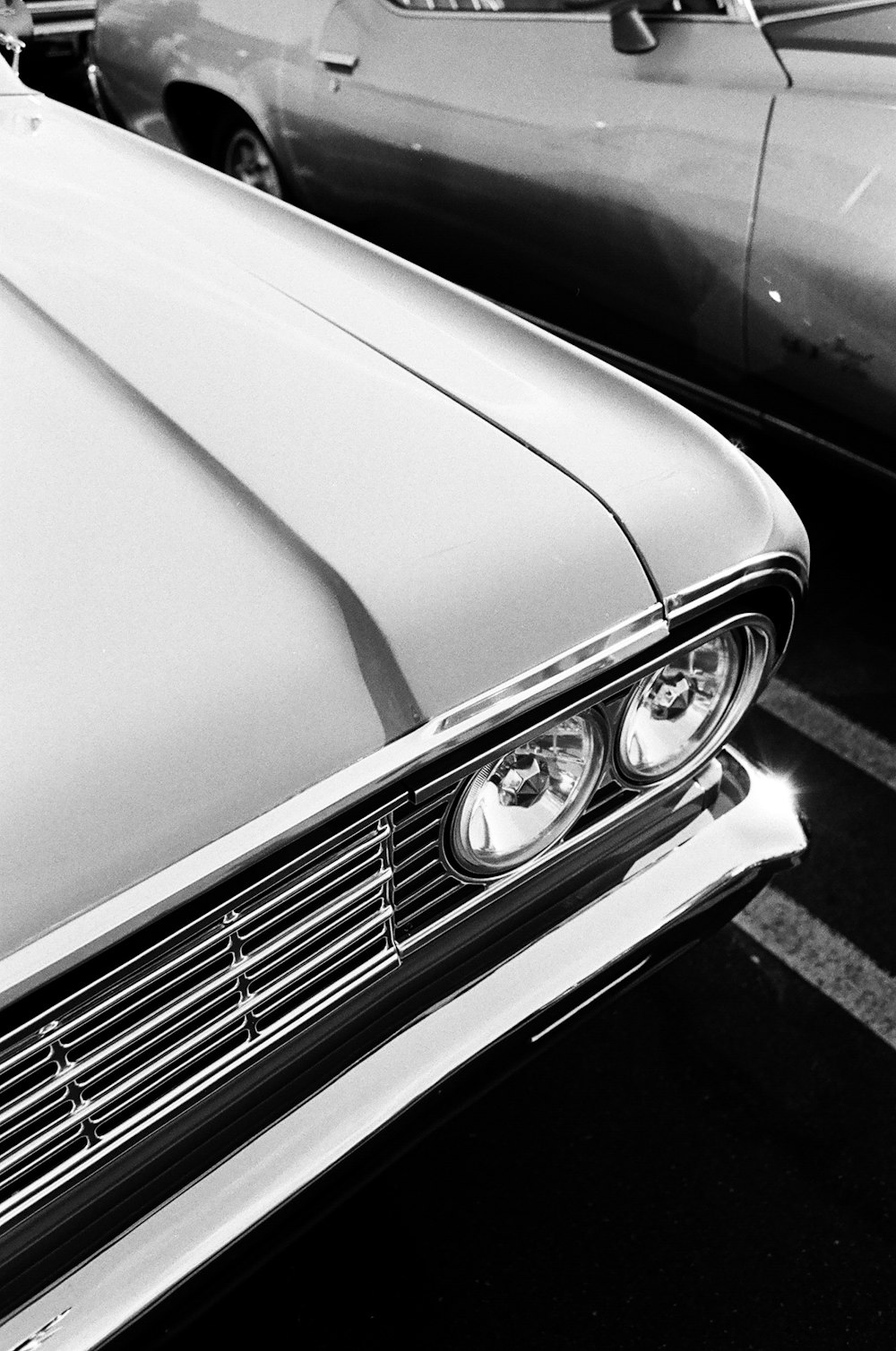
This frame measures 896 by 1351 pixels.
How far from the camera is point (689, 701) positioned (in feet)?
4.28

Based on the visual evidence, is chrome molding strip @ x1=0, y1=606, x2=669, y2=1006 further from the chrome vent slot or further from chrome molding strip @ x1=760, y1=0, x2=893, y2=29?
chrome molding strip @ x1=760, y1=0, x2=893, y2=29

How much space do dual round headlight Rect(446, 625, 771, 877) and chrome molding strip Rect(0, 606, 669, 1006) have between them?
0.23ft

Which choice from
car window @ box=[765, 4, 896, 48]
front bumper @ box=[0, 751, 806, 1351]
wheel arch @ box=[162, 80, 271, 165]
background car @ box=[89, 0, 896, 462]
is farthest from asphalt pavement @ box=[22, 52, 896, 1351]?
wheel arch @ box=[162, 80, 271, 165]

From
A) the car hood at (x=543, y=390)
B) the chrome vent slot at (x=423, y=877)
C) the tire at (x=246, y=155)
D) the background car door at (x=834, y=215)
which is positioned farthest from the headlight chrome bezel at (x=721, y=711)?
the tire at (x=246, y=155)

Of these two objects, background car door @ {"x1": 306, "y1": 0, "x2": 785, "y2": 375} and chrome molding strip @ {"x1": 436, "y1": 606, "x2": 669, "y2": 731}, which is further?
background car door @ {"x1": 306, "y1": 0, "x2": 785, "y2": 375}

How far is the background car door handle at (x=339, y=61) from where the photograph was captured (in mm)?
3184

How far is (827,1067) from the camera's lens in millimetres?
1825

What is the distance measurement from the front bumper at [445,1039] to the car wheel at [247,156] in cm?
303

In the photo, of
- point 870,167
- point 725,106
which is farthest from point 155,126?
point 870,167

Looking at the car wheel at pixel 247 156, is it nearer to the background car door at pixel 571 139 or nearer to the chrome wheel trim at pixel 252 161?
the chrome wheel trim at pixel 252 161

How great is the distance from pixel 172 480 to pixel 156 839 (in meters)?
0.42

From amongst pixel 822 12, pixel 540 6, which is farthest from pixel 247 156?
pixel 822 12

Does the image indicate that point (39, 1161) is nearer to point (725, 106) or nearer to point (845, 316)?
point (845, 316)

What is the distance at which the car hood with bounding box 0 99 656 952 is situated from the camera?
92 centimetres
